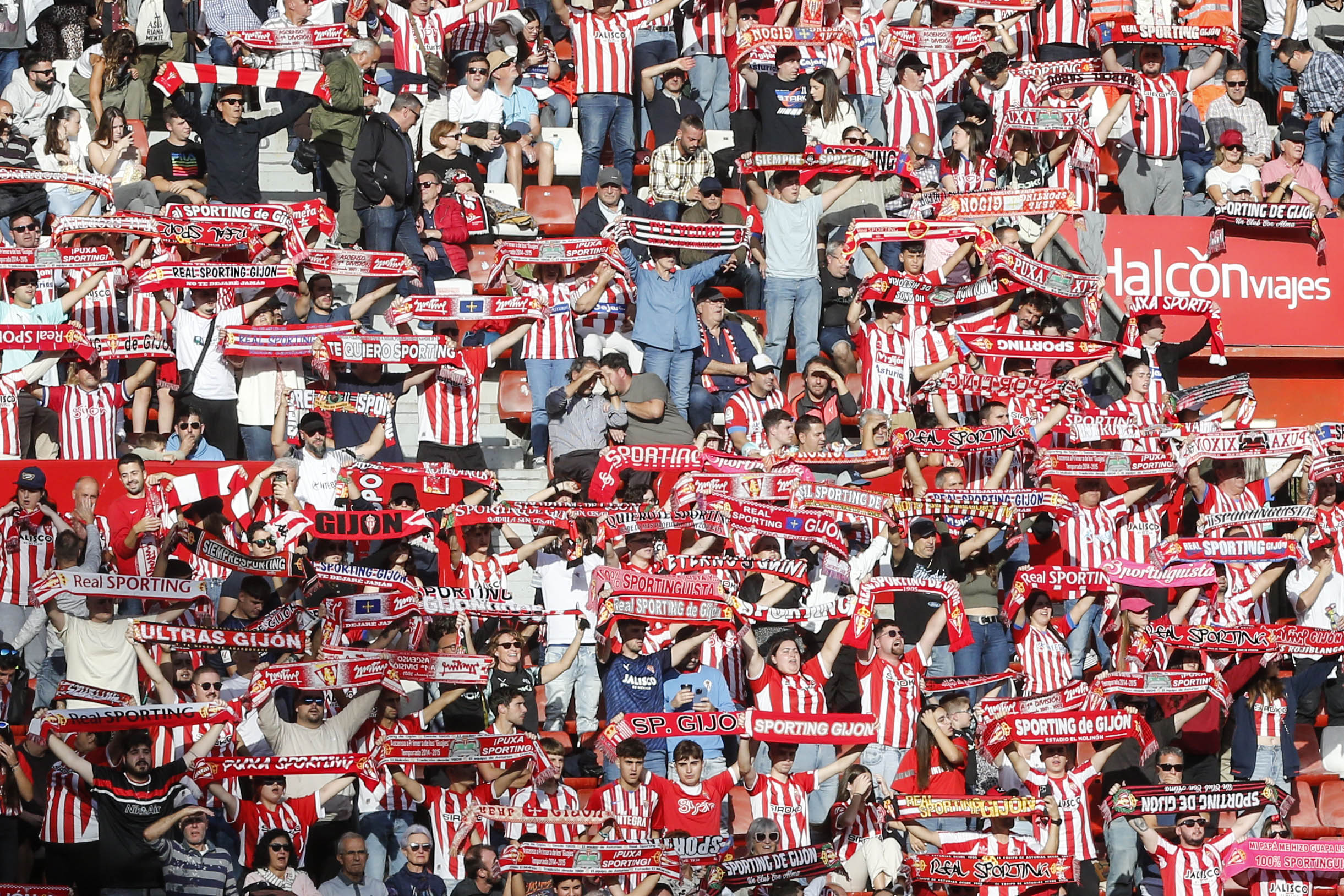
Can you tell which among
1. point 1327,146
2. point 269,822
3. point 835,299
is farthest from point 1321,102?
point 269,822

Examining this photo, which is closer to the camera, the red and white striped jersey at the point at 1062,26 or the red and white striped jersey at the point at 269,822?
the red and white striped jersey at the point at 269,822

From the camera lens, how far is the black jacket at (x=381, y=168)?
16672 millimetres

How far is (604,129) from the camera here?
1762cm

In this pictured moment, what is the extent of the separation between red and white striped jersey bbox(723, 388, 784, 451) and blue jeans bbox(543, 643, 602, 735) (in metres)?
2.37

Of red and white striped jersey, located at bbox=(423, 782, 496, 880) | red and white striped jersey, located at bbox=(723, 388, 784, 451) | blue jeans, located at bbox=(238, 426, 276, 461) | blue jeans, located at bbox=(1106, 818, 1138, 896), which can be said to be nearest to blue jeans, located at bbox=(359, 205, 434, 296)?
blue jeans, located at bbox=(238, 426, 276, 461)

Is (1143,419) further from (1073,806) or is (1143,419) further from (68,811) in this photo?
(68,811)

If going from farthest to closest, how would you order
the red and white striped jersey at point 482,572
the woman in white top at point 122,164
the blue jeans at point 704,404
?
the woman in white top at point 122,164
the blue jeans at point 704,404
the red and white striped jersey at point 482,572

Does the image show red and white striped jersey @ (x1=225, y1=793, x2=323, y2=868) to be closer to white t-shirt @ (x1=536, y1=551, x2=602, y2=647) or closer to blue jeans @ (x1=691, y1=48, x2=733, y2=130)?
white t-shirt @ (x1=536, y1=551, x2=602, y2=647)

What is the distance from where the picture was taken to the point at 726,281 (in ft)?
56.9

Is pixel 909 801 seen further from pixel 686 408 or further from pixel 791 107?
pixel 791 107

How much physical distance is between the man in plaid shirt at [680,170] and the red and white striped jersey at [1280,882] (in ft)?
20.9

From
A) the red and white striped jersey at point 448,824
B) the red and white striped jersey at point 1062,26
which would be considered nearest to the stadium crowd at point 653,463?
the red and white striped jersey at point 448,824

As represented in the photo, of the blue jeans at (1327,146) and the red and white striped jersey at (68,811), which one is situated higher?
the blue jeans at (1327,146)

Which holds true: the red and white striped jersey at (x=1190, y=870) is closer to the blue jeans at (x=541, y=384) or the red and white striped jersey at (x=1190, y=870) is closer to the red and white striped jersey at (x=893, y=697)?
the red and white striped jersey at (x=893, y=697)
